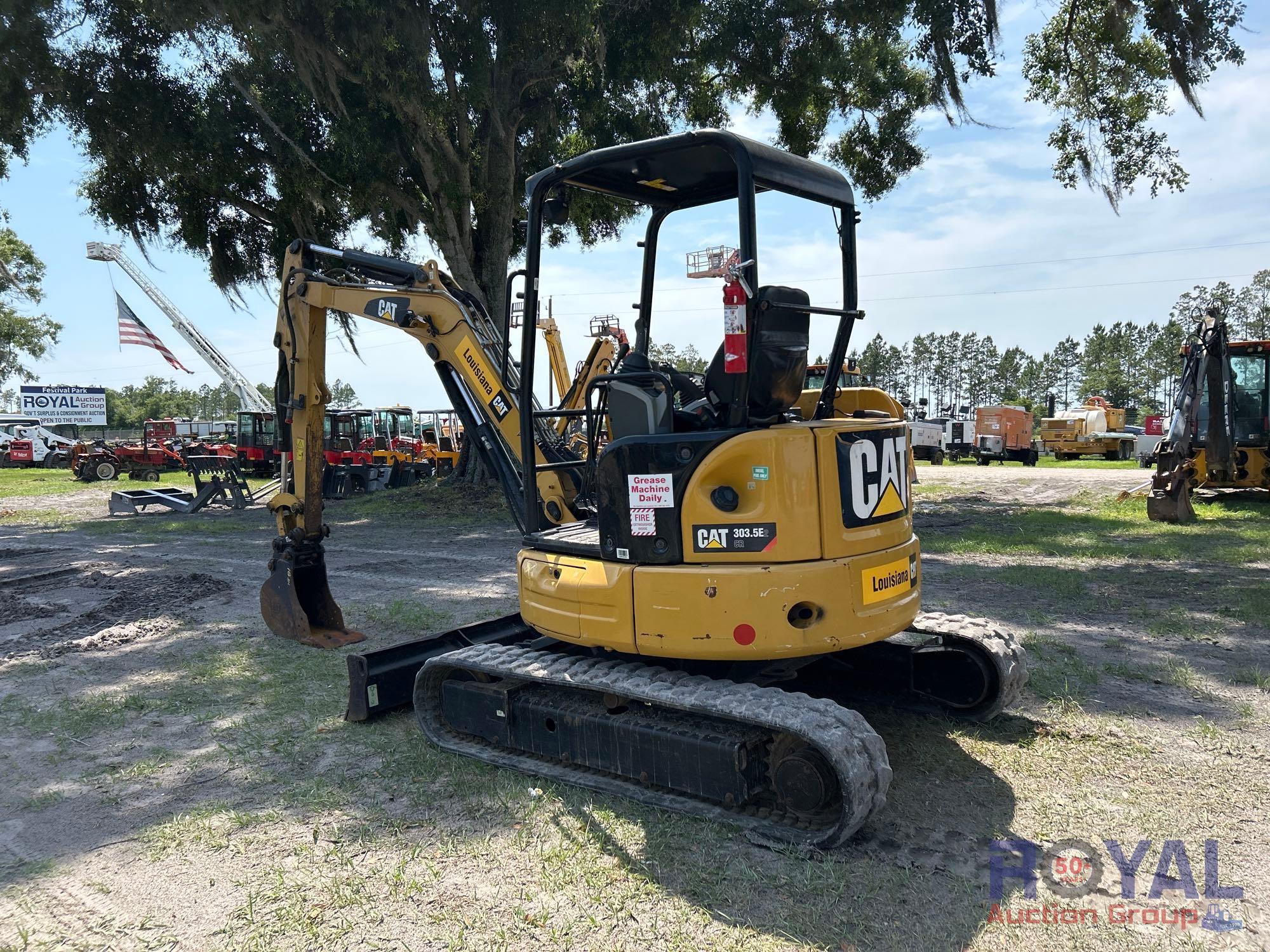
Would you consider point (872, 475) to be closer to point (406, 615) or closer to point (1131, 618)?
point (1131, 618)

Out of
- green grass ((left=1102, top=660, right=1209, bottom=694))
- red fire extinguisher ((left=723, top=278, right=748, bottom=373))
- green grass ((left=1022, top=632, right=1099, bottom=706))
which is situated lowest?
green grass ((left=1102, top=660, right=1209, bottom=694))

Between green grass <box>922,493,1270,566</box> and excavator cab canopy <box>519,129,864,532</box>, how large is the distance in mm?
7624

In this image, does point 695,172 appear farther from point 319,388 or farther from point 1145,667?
point 1145,667

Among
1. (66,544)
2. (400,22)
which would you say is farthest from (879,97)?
(66,544)

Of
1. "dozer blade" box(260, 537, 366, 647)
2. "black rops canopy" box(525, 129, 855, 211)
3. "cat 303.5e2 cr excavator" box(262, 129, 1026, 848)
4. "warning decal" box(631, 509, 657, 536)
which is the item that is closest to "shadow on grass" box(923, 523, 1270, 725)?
"cat 303.5e2 cr excavator" box(262, 129, 1026, 848)

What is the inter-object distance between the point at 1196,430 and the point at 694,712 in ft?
47.3

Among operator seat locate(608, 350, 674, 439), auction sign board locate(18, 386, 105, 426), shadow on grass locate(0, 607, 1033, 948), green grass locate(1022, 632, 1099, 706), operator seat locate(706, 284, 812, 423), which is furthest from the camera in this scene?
auction sign board locate(18, 386, 105, 426)

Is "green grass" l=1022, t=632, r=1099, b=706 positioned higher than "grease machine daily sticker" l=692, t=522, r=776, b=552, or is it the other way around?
"grease machine daily sticker" l=692, t=522, r=776, b=552

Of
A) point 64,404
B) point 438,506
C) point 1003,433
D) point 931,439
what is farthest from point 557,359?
point 64,404

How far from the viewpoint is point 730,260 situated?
14.1ft

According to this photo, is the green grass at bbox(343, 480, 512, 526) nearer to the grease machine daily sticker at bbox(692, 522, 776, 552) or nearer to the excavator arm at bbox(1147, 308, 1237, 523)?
the excavator arm at bbox(1147, 308, 1237, 523)

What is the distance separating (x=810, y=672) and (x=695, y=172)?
3.14 metres

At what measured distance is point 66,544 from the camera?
14617mm

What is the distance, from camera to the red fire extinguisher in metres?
3.99
